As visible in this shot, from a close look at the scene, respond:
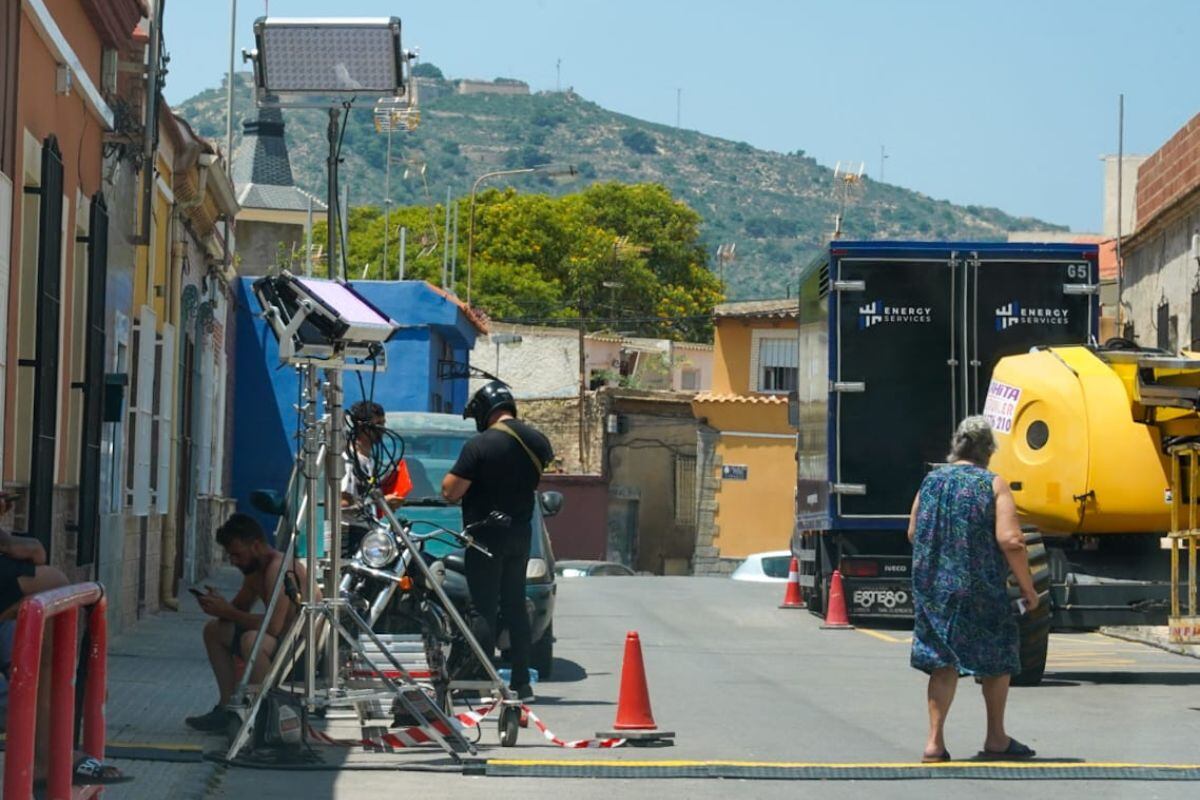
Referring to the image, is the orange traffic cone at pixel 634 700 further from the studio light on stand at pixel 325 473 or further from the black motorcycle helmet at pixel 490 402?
the black motorcycle helmet at pixel 490 402

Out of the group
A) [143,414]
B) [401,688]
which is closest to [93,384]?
[143,414]

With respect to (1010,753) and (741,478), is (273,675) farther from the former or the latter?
(741,478)

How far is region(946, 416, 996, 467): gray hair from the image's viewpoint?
1084 cm

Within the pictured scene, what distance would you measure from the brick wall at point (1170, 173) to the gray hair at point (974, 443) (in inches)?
695

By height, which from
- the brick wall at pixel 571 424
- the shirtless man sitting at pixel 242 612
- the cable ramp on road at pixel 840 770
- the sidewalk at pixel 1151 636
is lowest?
the sidewalk at pixel 1151 636

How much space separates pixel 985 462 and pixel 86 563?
23.8 feet

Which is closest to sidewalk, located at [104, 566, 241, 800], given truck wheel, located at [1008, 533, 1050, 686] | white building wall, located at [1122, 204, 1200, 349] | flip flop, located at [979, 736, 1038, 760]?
flip flop, located at [979, 736, 1038, 760]

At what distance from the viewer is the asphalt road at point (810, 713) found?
31.8 ft

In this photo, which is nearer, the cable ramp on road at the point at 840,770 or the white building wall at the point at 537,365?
the cable ramp on road at the point at 840,770

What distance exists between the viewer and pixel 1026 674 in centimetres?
1505

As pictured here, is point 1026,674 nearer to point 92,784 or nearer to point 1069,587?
point 1069,587

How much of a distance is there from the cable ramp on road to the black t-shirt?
2504 mm

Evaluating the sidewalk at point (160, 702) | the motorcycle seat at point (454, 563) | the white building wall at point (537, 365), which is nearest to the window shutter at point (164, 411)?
the sidewalk at point (160, 702)

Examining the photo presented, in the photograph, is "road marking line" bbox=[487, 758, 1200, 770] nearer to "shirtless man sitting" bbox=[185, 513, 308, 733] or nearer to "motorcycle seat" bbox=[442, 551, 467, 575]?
"shirtless man sitting" bbox=[185, 513, 308, 733]
